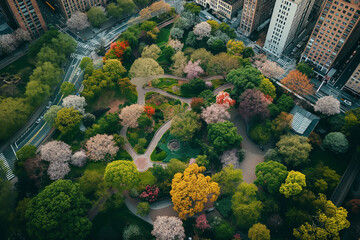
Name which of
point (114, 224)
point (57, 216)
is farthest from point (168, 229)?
point (57, 216)

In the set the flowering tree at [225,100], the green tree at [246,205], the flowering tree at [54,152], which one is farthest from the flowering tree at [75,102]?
the green tree at [246,205]

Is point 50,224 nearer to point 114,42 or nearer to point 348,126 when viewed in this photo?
point 114,42

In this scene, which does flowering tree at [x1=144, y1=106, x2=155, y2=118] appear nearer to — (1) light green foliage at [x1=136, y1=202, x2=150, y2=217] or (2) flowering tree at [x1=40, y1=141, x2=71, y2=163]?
(2) flowering tree at [x1=40, y1=141, x2=71, y2=163]

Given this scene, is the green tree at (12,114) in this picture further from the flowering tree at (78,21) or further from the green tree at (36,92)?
the flowering tree at (78,21)

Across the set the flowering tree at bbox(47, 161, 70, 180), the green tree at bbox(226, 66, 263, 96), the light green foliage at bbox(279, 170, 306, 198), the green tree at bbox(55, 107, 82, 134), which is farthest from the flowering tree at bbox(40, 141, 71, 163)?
the light green foliage at bbox(279, 170, 306, 198)

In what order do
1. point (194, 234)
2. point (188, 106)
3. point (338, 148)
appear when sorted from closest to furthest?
point (194, 234)
point (338, 148)
point (188, 106)

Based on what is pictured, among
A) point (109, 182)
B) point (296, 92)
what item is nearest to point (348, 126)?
point (296, 92)
